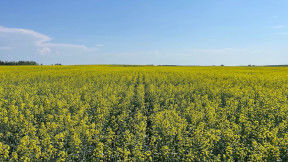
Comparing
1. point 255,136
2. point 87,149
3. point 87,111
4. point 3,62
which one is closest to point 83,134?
point 87,149

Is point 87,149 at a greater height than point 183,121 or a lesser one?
lesser

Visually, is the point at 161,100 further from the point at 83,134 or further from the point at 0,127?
the point at 0,127

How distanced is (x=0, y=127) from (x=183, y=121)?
8.72m

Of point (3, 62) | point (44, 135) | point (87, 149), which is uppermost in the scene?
point (3, 62)

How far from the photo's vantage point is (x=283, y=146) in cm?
684

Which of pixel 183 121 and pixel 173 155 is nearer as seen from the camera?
pixel 173 155

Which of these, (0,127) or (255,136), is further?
(0,127)

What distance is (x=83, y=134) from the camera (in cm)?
726

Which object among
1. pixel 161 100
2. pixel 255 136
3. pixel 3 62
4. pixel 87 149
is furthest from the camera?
pixel 3 62

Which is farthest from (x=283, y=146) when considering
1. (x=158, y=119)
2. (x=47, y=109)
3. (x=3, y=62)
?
(x=3, y=62)

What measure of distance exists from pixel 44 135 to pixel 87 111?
416cm

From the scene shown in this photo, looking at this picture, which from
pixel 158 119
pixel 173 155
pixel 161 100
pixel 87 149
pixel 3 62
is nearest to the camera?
pixel 173 155

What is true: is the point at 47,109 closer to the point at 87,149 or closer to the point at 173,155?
the point at 87,149

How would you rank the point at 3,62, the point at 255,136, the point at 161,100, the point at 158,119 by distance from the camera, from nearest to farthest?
the point at 255,136 → the point at 158,119 → the point at 161,100 → the point at 3,62
